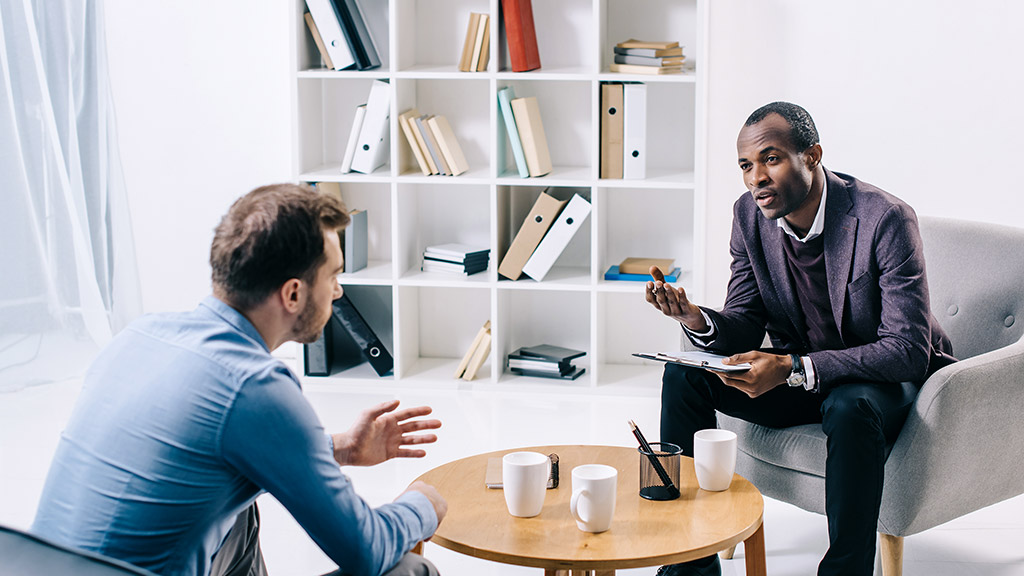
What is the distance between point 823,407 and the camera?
2041 mm

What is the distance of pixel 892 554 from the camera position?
2.06m

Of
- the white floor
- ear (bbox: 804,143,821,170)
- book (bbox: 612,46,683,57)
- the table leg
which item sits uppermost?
book (bbox: 612,46,683,57)

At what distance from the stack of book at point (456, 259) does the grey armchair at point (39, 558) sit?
2.68 metres

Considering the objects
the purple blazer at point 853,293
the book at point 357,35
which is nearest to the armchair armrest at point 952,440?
the purple blazer at point 853,293

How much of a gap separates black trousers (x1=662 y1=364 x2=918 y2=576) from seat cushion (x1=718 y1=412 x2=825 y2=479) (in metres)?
0.03

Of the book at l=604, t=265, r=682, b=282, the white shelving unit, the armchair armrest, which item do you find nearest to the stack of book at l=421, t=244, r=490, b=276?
the white shelving unit

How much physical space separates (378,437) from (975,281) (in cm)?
149

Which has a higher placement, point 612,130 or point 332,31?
point 332,31

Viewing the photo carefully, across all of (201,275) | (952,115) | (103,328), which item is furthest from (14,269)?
(952,115)

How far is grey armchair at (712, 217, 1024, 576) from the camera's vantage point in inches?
77.5

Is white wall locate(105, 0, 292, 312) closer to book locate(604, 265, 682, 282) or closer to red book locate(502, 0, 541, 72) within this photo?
red book locate(502, 0, 541, 72)

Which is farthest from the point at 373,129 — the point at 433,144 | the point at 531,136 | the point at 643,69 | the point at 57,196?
the point at 57,196

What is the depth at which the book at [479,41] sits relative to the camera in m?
3.53

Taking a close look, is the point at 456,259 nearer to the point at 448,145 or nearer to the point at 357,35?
the point at 448,145
